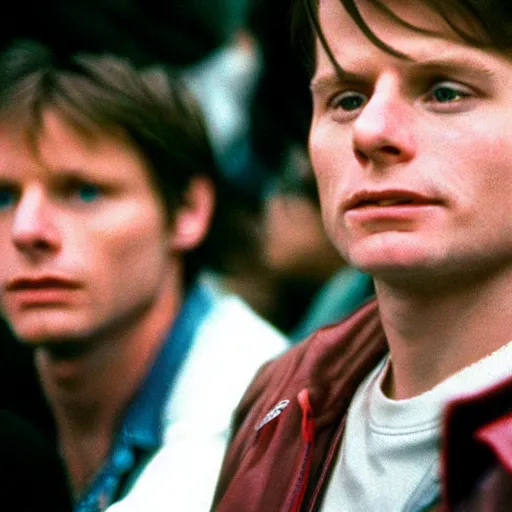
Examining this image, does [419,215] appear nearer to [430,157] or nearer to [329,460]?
[430,157]

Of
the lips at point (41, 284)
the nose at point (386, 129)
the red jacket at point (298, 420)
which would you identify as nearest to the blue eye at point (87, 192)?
the lips at point (41, 284)

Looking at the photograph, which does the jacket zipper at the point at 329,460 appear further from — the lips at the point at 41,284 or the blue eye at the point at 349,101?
the lips at the point at 41,284

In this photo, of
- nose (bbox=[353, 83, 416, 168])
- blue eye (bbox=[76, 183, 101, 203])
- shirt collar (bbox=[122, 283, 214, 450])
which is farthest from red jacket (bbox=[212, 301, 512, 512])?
blue eye (bbox=[76, 183, 101, 203])

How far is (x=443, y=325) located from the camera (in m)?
1.67

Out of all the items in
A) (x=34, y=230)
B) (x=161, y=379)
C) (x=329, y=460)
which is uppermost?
(x=34, y=230)

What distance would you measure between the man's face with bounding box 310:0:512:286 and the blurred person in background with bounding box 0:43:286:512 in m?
1.03

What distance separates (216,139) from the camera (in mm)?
4586

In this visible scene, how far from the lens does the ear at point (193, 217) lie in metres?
3.15

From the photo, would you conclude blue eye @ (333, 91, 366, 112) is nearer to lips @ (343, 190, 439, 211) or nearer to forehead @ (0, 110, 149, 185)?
lips @ (343, 190, 439, 211)

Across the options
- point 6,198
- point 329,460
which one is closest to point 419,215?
point 329,460

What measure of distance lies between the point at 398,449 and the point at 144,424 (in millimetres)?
1194

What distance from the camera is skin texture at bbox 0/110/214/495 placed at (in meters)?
2.79

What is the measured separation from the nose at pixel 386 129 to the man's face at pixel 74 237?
130 cm

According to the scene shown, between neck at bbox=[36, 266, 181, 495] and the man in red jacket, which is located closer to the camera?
the man in red jacket
